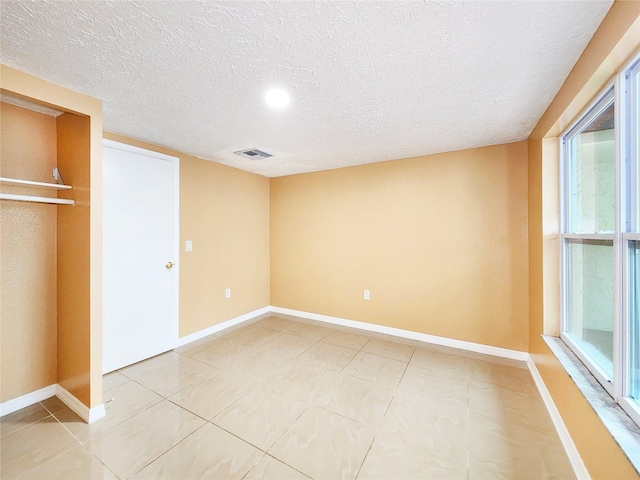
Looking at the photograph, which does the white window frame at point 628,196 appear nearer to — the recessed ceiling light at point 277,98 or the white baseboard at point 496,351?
the white baseboard at point 496,351

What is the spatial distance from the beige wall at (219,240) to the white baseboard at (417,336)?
0.78m

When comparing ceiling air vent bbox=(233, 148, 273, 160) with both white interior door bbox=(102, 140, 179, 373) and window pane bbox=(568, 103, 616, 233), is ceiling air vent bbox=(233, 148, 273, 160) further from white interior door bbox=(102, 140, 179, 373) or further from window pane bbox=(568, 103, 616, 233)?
window pane bbox=(568, 103, 616, 233)

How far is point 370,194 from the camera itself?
134 inches

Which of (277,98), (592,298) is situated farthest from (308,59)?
(592,298)

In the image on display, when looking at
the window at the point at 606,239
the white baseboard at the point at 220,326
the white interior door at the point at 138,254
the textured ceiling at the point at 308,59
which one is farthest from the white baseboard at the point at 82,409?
the window at the point at 606,239

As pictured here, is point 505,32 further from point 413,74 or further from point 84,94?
point 84,94

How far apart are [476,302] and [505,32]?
2.44 metres

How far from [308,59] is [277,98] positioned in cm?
46

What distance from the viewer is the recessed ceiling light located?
1.69 m

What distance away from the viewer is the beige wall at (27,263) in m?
1.83

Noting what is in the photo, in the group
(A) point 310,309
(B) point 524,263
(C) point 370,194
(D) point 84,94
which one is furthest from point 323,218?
(D) point 84,94

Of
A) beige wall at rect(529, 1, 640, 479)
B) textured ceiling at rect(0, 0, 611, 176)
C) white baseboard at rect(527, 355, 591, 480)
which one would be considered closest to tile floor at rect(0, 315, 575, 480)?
white baseboard at rect(527, 355, 591, 480)

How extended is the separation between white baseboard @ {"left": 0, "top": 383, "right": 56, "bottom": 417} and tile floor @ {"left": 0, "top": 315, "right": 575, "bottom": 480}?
6cm

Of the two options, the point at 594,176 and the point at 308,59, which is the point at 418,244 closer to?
the point at 594,176
